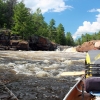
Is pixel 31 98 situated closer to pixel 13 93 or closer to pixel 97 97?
pixel 13 93

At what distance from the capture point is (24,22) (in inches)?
2309

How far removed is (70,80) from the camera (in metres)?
12.4

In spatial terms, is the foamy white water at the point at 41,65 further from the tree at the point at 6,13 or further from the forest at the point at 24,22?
the tree at the point at 6,13

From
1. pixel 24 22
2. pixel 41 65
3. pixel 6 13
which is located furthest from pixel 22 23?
pixel 41 65

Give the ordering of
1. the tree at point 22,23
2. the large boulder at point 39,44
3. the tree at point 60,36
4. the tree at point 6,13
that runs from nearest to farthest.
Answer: the large boulder at point 39,44
the tree at point 22,23
the tree at point 6,13
the tree at point 60,36

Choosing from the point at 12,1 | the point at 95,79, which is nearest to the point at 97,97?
the point at 95,79

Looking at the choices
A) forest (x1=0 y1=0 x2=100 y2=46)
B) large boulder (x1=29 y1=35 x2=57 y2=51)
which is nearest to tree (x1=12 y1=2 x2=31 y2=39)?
forest (x1=0 y1=0 x2=100 y2=46)

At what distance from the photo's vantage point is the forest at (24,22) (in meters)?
58.4

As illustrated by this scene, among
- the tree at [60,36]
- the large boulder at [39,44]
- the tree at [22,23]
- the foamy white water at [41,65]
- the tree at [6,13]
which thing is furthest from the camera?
the tree at [60,36]

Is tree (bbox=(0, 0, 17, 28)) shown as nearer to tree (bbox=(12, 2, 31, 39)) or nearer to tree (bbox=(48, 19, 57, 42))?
tree (bbox=(12, 2, 31, 39))

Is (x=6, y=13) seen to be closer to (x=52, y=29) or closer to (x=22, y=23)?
(x=22, y=23)

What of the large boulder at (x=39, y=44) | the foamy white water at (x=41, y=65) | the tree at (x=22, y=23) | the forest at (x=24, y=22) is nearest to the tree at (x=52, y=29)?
the forest at (x=24, y=22)

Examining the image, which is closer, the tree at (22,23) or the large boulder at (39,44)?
the large boulder at (39,44)

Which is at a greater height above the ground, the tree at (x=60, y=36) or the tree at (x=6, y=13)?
the tree at (x=6, y=13)
